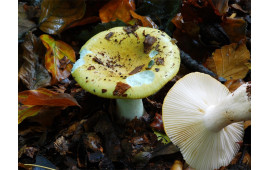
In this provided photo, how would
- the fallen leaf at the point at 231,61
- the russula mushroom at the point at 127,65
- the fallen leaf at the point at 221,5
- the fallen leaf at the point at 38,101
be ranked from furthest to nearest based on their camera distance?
the fallen leaf at the point at 221,5, the fallen leaf at the point at 231,61, the fallen leaf at the point at 38,101, the russula mushroom at the point at 127,65

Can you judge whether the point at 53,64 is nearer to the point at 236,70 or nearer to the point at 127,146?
the point at 127,146

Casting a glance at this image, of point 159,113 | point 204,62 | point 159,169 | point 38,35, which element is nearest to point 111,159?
point 159,169

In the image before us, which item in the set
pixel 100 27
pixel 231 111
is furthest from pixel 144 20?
pixel 231 111

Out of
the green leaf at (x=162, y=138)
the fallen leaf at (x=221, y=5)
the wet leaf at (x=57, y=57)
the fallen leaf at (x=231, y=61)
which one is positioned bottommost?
the green leaf at (x=162, y=138)

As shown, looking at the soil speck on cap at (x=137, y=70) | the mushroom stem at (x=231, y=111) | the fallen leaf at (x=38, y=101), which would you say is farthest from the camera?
the fallen leaf at (x=38, y=101)

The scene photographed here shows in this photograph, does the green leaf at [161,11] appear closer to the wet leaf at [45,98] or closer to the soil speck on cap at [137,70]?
the soil speck on cap at [137,70]

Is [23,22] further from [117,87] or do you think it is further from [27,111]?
[117,87]

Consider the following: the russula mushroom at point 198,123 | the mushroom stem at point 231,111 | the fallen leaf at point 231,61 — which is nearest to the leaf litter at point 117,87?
the fallen leaf at point 231,61
